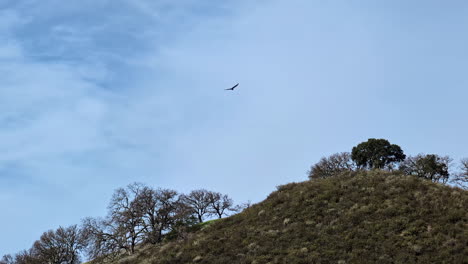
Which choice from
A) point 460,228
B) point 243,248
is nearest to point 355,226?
point 460,228

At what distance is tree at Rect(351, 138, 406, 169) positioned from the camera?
86.3 m

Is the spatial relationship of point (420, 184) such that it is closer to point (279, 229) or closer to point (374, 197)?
point (374, 197)

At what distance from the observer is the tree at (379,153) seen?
8631 centimetres

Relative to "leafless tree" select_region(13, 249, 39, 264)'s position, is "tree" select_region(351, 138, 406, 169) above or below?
above

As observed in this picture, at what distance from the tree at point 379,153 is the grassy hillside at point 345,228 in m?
47.7

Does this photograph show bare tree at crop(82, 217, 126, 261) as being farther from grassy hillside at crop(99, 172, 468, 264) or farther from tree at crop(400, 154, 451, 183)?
tree at crop(400, 154, 451, 183)

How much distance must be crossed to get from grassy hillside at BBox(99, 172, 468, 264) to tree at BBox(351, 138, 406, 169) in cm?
4768

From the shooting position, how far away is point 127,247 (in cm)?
5816

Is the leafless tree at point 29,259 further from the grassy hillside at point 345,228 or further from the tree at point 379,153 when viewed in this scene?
the tree at point 379,153

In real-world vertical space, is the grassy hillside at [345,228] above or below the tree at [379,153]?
below

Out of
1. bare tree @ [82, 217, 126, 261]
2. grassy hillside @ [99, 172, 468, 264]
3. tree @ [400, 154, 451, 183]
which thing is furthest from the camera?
tree @ [400, 154, 451, 183]

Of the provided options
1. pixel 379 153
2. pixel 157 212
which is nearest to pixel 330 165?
pixel 379 153

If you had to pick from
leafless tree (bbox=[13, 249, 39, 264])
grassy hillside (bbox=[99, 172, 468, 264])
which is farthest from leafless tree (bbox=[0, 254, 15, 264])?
grassy hillside (bbox=[99, 172, 468, 264])

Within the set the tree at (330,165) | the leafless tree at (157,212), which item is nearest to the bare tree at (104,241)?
the leafless tree at (157,212)
